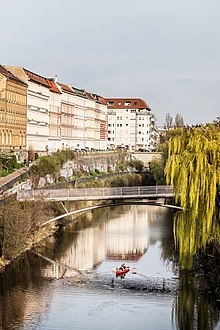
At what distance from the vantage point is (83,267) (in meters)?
48.2

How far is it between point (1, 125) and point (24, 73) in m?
15.2

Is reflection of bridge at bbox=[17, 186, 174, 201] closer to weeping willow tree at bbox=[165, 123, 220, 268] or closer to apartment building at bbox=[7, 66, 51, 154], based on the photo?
weeping willow tree at bbox=[165, 123, 220, 268]

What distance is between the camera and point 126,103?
18250 centimetres

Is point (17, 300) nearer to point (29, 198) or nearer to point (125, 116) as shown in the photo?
point (29, 198)

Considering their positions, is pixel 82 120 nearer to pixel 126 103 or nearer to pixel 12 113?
pixel 126 103

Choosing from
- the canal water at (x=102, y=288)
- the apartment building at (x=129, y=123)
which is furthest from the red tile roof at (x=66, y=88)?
the canal water at (x=102, y=288)

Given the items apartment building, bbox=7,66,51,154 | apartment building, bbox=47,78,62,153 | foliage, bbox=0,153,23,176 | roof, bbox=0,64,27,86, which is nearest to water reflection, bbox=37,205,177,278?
foliage, bbox=0,153,23,176

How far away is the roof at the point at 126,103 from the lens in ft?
597

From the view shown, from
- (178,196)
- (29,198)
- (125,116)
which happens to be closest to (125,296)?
(178,196)

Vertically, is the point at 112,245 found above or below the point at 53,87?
below

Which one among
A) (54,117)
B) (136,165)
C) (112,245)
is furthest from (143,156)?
(112,245)

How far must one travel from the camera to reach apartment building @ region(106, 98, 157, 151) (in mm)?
181250

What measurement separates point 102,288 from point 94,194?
1445cm

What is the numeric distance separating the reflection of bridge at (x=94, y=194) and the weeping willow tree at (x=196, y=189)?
15.3 meters
